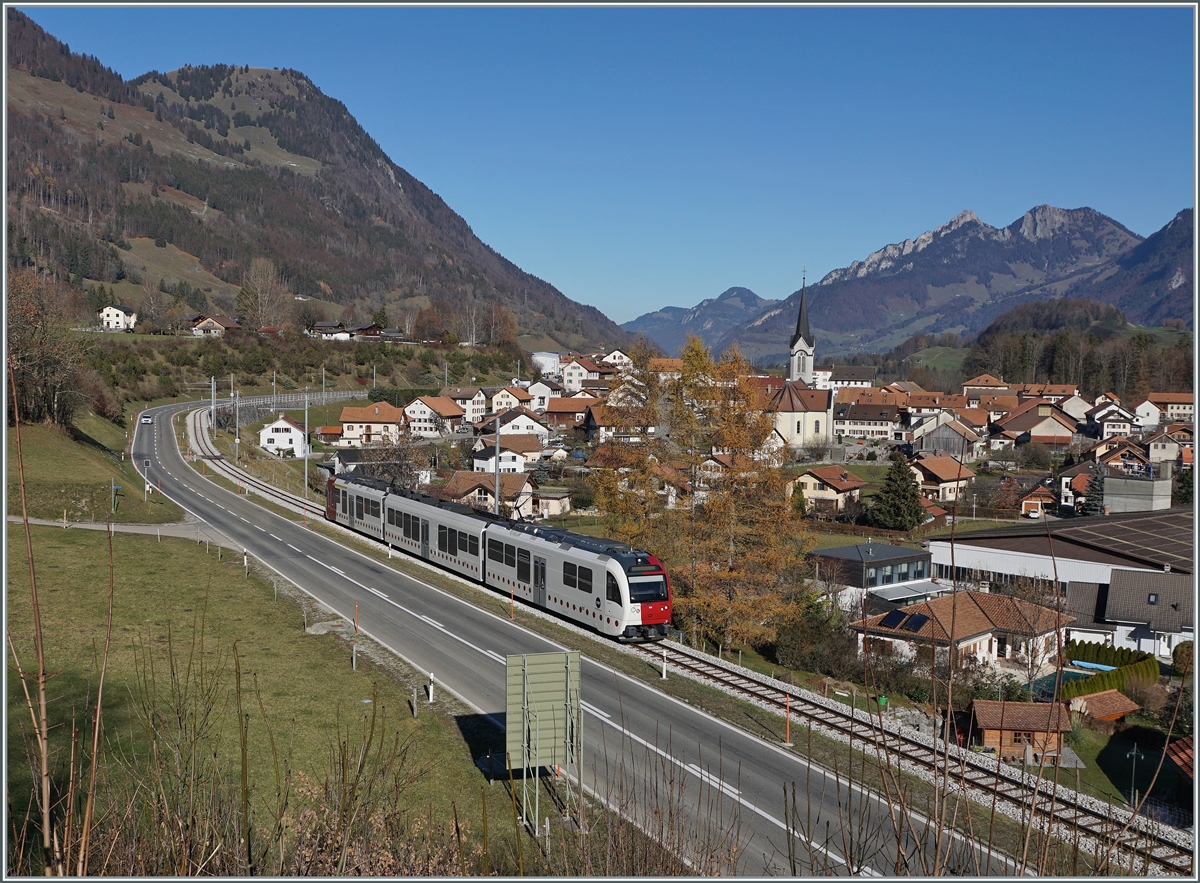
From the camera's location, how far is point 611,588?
76.5 feet

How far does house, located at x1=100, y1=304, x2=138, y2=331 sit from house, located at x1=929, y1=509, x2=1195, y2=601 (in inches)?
4465

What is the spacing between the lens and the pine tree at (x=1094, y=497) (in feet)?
223

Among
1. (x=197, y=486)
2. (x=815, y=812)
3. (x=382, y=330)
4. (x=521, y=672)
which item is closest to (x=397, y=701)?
(x=521, y=672)

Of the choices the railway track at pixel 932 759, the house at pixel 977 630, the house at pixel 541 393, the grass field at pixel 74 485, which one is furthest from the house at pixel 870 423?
the railway track at pixel 932 759

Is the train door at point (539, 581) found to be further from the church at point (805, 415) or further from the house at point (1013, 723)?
the church at point (805, 415)

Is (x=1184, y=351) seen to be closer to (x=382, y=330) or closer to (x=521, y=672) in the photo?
(x=382, y=330)

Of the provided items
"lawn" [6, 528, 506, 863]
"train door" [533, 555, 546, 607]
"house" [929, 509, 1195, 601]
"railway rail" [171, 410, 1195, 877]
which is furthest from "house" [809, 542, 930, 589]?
"lawn" [6, 528, 506, 863]

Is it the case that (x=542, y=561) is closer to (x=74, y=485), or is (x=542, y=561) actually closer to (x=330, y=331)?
(x=74, y=485)

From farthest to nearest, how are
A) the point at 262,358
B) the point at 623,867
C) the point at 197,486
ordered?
the point at 262,358
the point at 197,486
the point at 623,867

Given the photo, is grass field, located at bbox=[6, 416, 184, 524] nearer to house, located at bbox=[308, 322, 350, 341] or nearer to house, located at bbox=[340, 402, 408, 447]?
house, located at bbox=[340, 402, 408, 447]

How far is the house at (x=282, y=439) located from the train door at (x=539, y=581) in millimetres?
54873

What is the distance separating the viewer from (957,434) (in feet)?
328

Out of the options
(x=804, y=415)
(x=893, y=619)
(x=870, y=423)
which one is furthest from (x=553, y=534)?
(x=870, y=423)

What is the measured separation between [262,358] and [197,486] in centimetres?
6156
